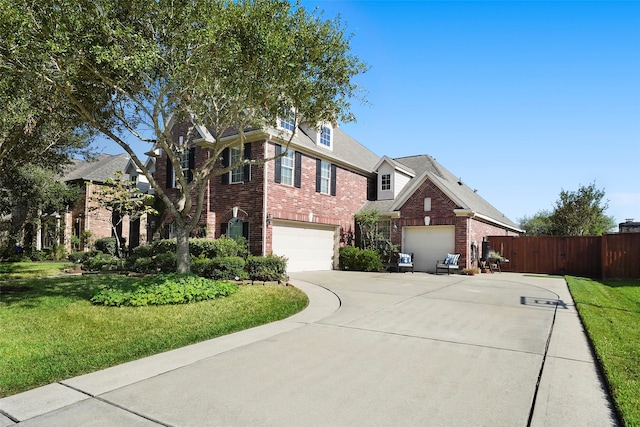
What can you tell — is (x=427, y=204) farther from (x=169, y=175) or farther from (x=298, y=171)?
(x=169, y=175)

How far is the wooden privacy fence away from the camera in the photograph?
16.0 m

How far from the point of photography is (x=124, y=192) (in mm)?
15781

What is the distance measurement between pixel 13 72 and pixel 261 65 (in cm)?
508

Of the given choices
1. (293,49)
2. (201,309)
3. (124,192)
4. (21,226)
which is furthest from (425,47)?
(21,226)

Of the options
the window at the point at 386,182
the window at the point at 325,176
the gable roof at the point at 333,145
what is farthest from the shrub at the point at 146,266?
the window at the point at 386,182

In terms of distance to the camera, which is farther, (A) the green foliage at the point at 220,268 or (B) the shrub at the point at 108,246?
(B) the shrub at the point at 108,246

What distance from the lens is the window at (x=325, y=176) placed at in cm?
1850

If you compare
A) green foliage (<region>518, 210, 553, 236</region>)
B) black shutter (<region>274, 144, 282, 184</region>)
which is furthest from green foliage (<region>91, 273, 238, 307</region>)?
green foliage (<region>518, 210, 553, 236</region>)

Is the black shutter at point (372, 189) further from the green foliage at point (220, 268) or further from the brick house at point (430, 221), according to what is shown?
the green foliage at point (220, 268)

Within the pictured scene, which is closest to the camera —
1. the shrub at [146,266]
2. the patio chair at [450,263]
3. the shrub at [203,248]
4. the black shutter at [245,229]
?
the shrub at [146,266]

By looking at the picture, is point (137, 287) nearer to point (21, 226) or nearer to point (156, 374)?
point (156, 374)

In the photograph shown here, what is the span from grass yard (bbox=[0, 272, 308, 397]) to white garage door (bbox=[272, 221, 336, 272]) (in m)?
6.31

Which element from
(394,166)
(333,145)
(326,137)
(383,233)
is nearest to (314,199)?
(326,137)

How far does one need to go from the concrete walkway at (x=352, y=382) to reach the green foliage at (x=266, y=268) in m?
5.46
